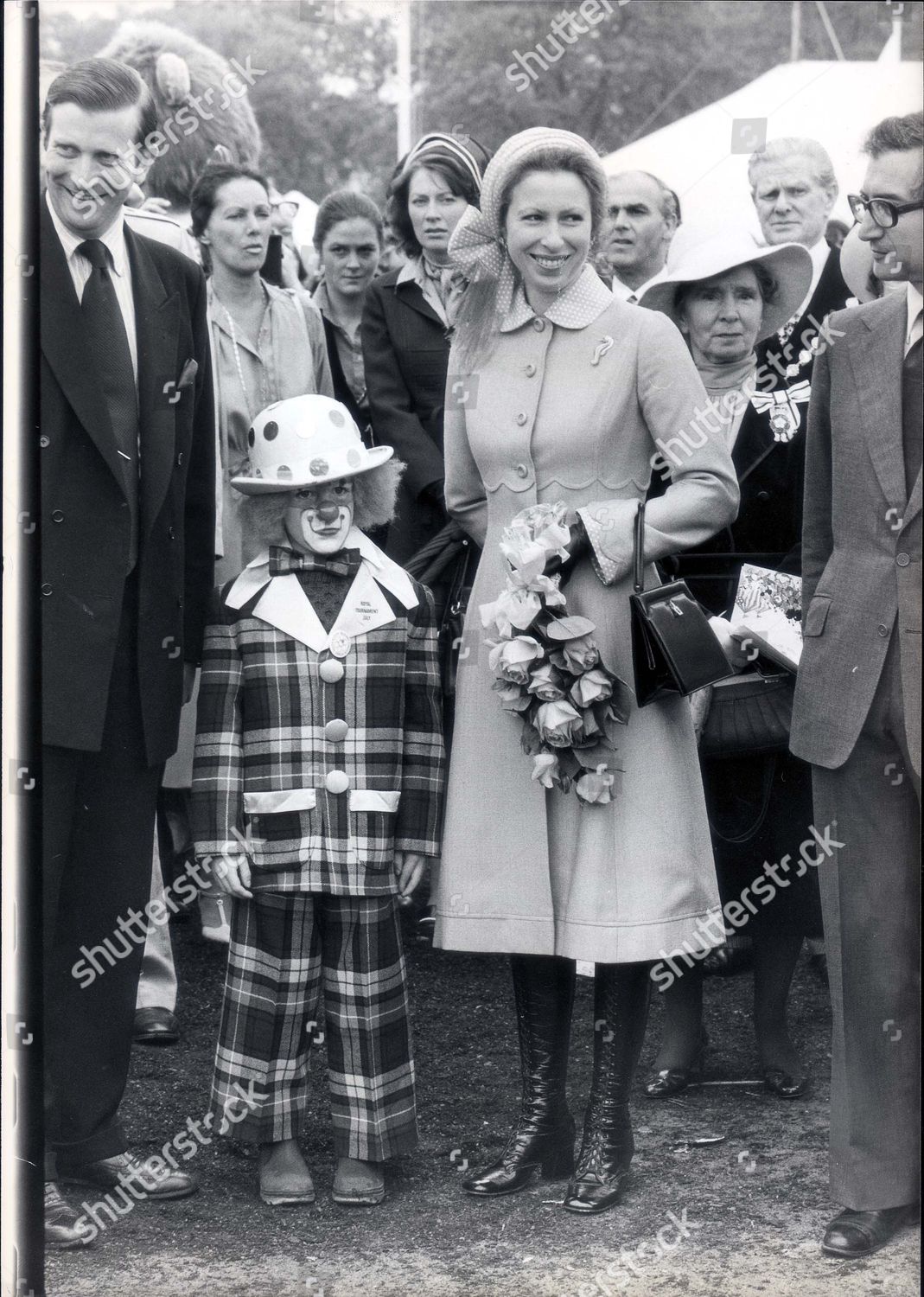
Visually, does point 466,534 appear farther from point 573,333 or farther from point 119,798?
point 119,798

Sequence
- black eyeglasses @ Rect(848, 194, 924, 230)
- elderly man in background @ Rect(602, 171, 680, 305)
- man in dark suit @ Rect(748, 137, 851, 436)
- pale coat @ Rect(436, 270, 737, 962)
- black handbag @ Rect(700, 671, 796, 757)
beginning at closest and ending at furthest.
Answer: black eyeglasses @ Rect(848, 194, 924, 230)
pale coat @ Rect(436, 270, 737, 962)
black handbag @ Rect(700, 671, 796, 757)
man in dark suit @ Rect(748, 137, 851, 436)
elderly man in background @ Rect(602, 171, 680, 305)

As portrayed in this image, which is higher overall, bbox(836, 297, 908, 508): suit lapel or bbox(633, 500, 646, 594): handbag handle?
bbox(836, 297, 908, 508): suit lapel

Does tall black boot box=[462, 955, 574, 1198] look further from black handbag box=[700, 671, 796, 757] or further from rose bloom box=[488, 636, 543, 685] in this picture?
black handbag box=[700, 671, 796, 757]

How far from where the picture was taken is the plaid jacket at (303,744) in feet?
11.4

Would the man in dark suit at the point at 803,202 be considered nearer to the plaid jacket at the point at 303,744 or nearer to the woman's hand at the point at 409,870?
the plaid jacket at the point at 303,744

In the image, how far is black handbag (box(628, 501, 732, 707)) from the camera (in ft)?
10.5

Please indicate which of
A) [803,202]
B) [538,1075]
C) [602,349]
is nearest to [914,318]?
[602,349]

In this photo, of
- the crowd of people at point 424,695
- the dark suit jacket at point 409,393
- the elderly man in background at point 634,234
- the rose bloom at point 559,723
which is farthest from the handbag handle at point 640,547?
the elderly man in background at point 634,234

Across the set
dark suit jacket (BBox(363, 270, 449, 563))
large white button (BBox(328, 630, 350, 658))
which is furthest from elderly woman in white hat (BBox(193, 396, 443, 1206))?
dark suit jacket (BBox(363, 270, 449, 563))

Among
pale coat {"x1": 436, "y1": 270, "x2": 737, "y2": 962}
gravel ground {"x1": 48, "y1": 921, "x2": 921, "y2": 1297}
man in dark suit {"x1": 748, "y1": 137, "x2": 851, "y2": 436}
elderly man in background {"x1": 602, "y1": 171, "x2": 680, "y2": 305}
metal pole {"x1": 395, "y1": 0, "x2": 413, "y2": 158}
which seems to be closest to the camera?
gravel ground {"x1": 48, "y1": 921, "x2": 921, "y2": 1297}

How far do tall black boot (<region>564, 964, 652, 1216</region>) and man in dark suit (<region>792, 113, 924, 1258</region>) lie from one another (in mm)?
419

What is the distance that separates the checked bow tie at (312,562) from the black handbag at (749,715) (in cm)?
96

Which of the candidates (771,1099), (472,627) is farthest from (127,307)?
(771,1099)

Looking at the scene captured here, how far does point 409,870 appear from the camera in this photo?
353 cm
